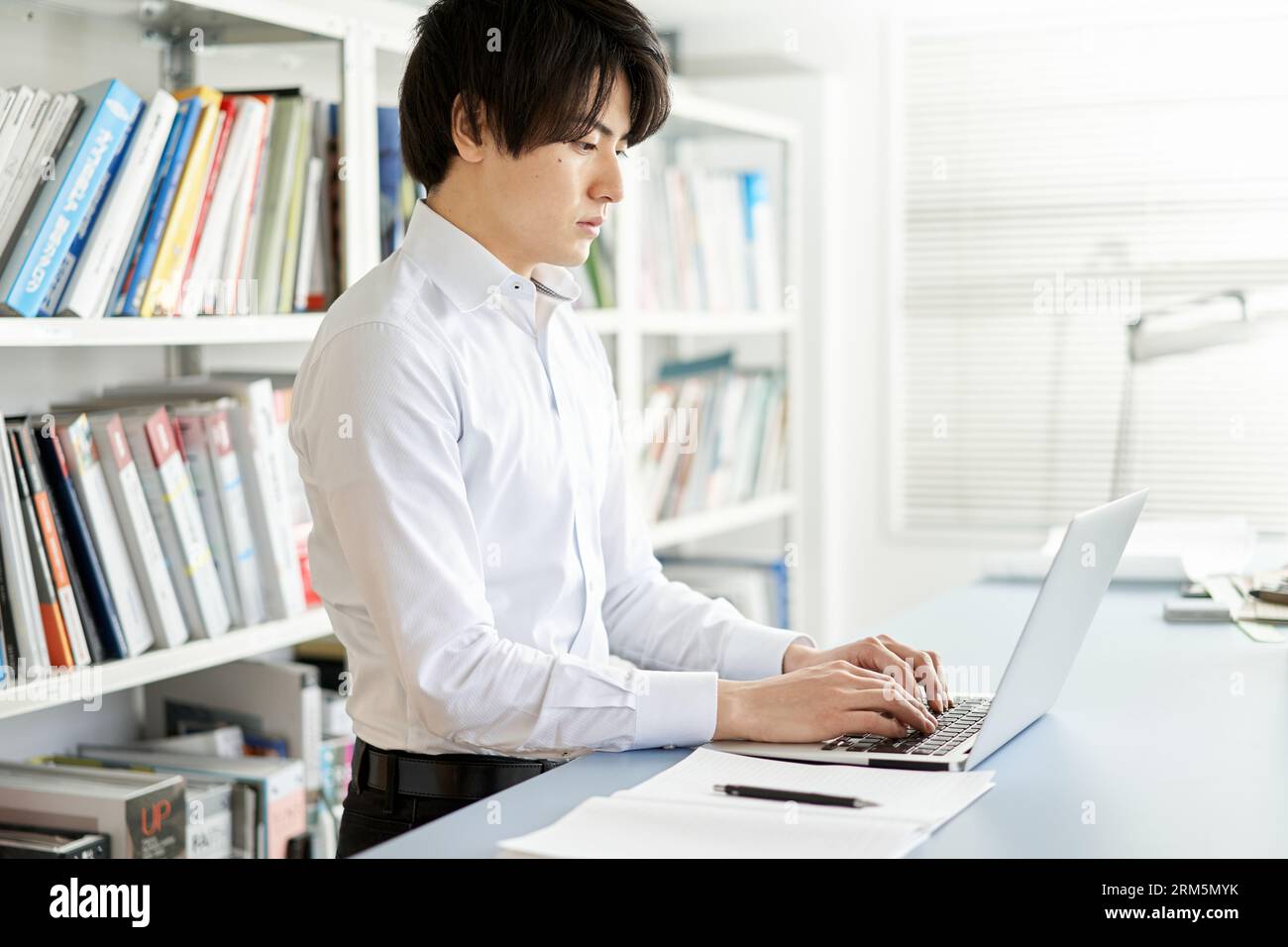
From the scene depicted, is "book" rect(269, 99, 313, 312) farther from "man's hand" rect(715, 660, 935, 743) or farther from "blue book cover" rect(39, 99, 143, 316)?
"man's hand" rect(715, 660, 935, 743)

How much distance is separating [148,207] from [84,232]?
0.36ft

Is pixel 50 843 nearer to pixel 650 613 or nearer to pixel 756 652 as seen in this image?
pixel 650 613

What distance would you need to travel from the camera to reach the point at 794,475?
3.53 m

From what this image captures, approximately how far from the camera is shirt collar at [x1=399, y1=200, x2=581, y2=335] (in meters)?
1.39

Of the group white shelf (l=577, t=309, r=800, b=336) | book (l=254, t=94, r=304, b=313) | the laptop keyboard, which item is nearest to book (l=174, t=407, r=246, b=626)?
book (l=254, t=94, r=304, b=313)

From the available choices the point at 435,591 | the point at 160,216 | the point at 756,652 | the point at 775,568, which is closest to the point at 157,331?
the point at 160,216

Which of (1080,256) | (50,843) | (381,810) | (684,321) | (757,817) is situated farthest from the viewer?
(1080,256)

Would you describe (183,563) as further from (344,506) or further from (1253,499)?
(1253,499)

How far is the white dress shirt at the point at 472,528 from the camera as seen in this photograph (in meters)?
1.23

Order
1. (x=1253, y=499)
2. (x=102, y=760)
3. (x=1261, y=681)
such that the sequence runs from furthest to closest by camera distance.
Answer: (x=1253, y=499), (x=102, y=760), (x=1261, y=681)

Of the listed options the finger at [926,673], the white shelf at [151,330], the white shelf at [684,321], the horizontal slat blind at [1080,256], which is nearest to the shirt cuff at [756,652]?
the finger at [926,673]

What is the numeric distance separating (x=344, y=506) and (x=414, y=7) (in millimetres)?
1776

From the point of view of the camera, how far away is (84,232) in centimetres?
164
